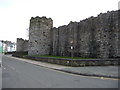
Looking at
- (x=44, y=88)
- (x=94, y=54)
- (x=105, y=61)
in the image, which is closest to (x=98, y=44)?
(x=94, y=54)

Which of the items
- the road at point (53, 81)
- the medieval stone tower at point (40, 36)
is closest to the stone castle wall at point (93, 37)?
the medieval stone tower at point (40, 36)

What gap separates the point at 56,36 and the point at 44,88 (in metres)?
21.5

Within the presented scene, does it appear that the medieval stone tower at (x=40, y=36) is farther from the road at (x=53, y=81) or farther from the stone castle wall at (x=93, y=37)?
the road at (x=53, y=81)

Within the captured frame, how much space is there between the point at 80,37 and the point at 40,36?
10245 mm

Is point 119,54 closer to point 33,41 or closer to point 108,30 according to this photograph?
point 108,30

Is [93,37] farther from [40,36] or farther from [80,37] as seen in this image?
[40,36]

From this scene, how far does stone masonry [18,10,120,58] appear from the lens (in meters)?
16.1

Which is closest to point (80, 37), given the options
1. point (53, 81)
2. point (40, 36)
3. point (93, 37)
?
point (93, 37)

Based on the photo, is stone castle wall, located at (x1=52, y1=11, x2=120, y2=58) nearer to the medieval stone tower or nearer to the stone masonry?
the stone masonry

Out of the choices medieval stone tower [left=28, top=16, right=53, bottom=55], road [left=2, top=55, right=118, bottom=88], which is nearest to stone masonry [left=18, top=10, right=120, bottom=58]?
medieval stone tower [left=28, top=16, right=53, bottom=55]

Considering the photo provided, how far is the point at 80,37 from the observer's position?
20.9 metres

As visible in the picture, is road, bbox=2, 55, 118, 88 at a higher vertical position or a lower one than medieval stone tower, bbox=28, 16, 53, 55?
lower

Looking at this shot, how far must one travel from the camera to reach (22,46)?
156 ft

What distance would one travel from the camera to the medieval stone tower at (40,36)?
28156mm
